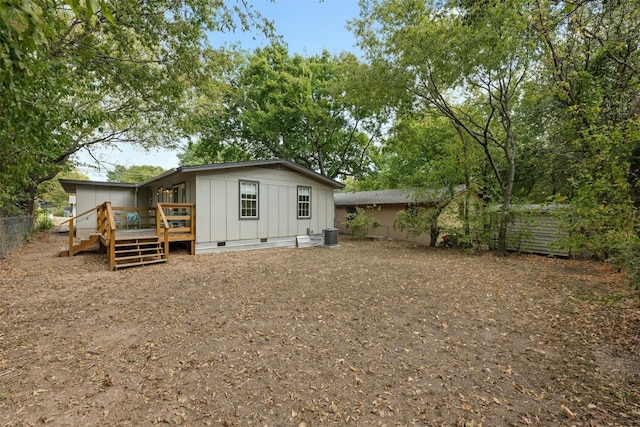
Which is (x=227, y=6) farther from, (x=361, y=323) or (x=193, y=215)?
(x=361, y=323)

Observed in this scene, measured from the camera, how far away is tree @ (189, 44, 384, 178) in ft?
57.2

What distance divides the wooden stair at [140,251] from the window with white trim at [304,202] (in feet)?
17.4

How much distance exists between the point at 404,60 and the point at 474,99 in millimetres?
4504

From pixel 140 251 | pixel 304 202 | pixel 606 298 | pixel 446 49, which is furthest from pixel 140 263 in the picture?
pixel 446 49

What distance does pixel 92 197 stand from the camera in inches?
559

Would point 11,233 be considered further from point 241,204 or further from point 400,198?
point 400,198

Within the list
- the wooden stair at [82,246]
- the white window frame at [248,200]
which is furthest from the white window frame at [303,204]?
the wooden stair at [82,246]

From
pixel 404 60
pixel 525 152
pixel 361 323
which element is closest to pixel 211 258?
pixel 361 323

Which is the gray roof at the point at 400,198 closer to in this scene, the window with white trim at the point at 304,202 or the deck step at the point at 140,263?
the window with white trim at the point at 304,202

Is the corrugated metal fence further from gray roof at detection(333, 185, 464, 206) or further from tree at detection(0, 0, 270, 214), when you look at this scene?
gray roof at detection(333, 185, 464, 206)

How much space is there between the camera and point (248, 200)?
10.3m

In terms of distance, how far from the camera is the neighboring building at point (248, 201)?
30.7ft

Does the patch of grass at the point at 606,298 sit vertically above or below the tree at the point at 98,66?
below

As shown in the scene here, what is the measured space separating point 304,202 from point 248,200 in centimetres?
255
